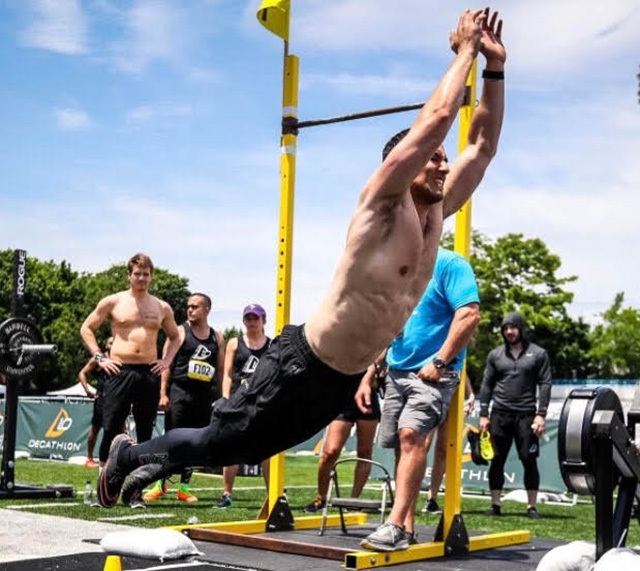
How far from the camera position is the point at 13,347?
317 inches

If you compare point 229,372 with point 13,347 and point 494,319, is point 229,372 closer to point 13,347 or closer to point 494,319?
point 13,347

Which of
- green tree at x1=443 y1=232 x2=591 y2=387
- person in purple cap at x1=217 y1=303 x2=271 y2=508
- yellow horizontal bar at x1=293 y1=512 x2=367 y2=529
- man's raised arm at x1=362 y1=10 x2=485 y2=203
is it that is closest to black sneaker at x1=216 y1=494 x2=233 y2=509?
person in purple cap at x1=217 y1=303 x2=271 y2=508

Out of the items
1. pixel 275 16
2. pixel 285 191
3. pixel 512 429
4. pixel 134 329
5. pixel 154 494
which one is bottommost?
pixel 154 494

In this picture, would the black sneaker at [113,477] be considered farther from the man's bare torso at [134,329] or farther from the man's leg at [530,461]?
the man's leg at [530,461]

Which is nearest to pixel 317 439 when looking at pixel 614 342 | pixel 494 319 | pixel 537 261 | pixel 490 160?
pixel 490 160

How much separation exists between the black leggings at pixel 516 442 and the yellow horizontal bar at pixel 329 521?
6.51 ft

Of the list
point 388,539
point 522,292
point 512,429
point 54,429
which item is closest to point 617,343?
point 522,292

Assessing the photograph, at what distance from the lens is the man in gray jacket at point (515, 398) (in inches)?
331

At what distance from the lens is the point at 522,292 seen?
49250mm

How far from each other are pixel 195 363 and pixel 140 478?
175 inches

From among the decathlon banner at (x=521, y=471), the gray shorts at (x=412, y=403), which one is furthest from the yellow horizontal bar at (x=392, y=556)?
the decathlon banner at (x=521, y=471)

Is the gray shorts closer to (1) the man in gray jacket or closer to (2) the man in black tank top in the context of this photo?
(2) the man in black tank top

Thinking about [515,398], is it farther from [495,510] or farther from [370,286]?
[370,286]

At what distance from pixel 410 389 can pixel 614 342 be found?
5189 centimetres
